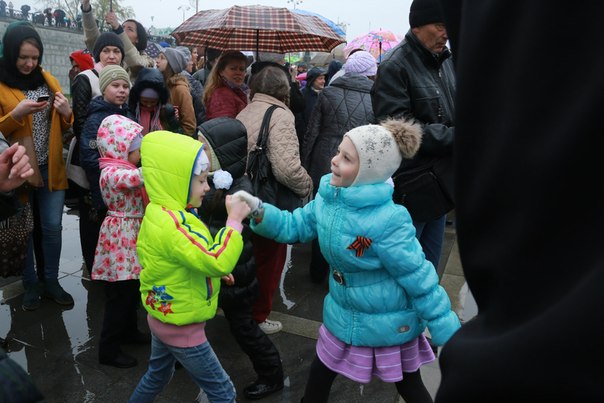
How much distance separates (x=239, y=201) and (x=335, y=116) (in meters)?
2.25

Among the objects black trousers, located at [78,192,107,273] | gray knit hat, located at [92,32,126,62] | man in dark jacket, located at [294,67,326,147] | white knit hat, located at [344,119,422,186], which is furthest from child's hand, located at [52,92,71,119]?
man in dark jacket, located at [294,67,326,147]

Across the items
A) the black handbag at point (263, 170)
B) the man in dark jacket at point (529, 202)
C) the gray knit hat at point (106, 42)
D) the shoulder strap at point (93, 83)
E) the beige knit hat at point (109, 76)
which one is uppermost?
the man in dark jacket at point (529, 202)

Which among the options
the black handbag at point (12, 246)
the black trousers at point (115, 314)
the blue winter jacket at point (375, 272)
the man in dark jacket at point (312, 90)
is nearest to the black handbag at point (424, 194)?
the blue winter jacket at point (375, 272)

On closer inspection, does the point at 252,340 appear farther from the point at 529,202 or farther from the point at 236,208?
the point at 529,202

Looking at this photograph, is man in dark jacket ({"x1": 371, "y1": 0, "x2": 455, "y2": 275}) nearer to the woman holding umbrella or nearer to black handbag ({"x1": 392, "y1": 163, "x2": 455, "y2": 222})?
black handbag ({"x1": 392, "y1": 163, "x2": 455, "y2": 222})

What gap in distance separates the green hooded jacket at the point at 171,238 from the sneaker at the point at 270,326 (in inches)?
57.1

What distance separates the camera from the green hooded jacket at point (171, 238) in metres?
2.42

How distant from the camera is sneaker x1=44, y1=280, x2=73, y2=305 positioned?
4258mm

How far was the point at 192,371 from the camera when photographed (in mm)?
2572

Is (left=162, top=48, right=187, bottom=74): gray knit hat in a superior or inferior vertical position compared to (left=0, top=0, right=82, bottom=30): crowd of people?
superior

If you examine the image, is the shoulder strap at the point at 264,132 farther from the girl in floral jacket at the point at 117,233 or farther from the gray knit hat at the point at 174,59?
the gray knit hat at the point at 174,59

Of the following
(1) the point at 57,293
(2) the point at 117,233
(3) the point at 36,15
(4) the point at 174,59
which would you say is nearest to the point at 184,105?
(4) the point at 174,59

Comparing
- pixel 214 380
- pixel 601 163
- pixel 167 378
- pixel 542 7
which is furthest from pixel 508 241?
pixel 167 378

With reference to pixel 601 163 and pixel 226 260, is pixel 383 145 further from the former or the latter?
pixel 601 163
